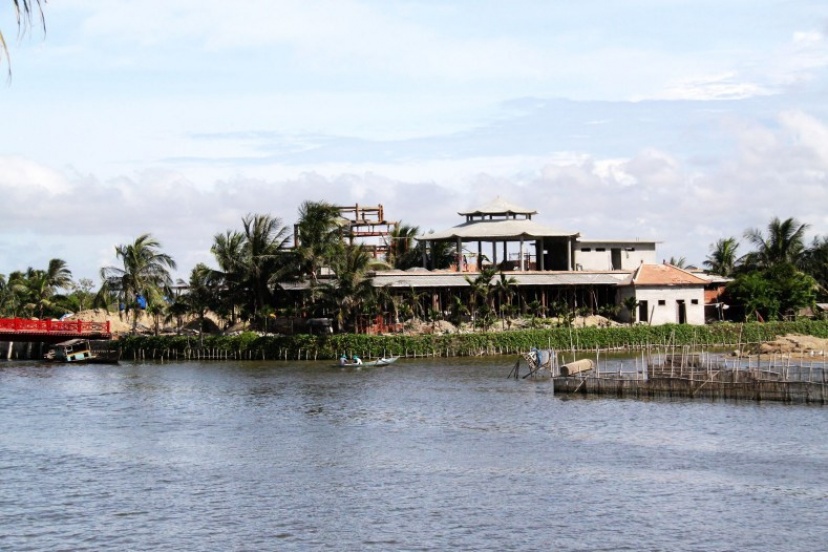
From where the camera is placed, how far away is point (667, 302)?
268 ft

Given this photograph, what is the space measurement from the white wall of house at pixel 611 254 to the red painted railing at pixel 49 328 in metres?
36.8

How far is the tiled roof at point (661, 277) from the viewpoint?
81.2 metres

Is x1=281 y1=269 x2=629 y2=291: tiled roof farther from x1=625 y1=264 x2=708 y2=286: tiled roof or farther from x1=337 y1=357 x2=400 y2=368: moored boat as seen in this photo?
x1=337 y1=357 x2=400 y2=368: moored boat

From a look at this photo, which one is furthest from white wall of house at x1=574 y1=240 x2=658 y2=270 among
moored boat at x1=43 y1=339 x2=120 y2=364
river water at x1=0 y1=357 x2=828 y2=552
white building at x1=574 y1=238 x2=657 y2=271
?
river water at x1=0 y1=357 x2=828 y2=552

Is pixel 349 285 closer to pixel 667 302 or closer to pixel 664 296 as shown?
pixel 664 296

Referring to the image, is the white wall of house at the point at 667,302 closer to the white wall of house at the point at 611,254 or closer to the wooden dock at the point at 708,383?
the white wall of house at the point at 611,254

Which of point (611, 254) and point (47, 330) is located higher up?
point (611, 254)

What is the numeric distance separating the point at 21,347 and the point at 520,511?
66.2 metres

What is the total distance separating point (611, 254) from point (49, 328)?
4347 centimetres

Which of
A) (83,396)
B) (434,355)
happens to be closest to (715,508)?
(83,396)

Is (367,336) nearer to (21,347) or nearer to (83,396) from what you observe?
(83,396)

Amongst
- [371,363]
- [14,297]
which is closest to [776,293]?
[371,363]

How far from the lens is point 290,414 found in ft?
150

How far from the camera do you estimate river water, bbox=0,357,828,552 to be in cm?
2541
